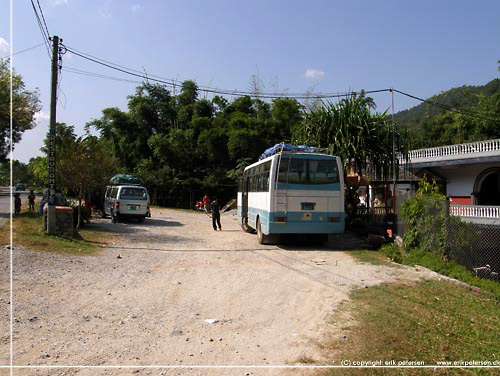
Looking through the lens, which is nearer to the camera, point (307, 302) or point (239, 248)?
point (307, 302)

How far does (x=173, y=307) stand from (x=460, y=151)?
22.8m

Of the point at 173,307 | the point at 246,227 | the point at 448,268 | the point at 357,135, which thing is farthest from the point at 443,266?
the point at 246,227

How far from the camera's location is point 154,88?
1858 inches

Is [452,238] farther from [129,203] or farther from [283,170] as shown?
[129,203]

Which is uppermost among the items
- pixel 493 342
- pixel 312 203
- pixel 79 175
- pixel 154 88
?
pixel 154 88

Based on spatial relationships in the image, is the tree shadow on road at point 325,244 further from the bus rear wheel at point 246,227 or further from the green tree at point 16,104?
the green tree at point 16,104

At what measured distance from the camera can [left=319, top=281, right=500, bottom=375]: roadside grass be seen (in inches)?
185

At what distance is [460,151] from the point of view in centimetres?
2447

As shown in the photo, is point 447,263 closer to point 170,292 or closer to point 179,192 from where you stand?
point 170,292

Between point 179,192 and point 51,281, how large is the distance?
3392cm

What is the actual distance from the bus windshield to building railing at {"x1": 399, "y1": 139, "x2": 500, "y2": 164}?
43.2 feet

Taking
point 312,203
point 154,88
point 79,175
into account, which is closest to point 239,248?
point 312,203

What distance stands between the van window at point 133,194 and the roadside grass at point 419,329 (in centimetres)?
1606

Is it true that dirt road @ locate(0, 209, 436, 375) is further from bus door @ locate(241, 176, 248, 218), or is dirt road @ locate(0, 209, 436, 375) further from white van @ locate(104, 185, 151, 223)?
white van @ locate(104, 185, 151, 223)
